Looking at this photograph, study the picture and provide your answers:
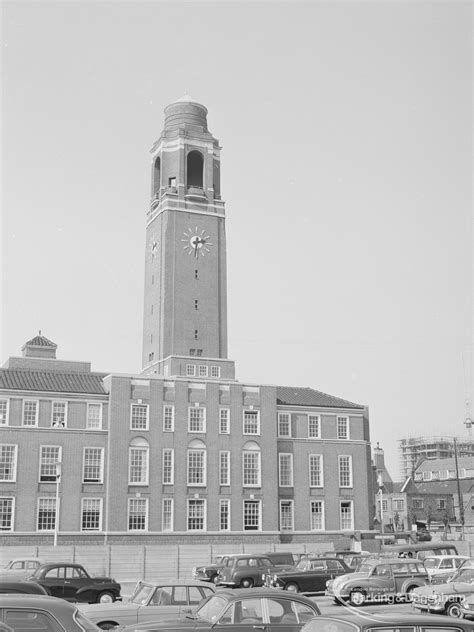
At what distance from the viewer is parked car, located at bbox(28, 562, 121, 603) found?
88.7ft

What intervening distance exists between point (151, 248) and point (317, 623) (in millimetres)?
68136

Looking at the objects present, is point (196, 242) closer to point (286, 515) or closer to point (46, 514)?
point (286, 515)

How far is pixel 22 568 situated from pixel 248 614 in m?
17.1

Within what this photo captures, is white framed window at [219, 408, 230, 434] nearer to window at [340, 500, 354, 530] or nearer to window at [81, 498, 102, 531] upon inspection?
window at [81, 498, 102, 531]

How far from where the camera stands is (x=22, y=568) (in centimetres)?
2909

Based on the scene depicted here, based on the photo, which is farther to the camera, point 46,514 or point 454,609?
point 46,514

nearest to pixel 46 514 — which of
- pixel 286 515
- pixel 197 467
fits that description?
pixel 197 467

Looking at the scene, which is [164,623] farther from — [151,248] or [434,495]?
[434,495]

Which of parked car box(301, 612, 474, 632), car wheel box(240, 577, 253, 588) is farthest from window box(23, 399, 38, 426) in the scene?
parked car box(301, 612, 474, 632)

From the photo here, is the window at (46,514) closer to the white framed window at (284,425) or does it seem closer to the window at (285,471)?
the window at (285,471)

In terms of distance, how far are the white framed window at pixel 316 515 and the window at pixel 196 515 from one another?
31.1 ft

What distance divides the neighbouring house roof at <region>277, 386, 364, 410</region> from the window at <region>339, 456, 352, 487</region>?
4622 mm

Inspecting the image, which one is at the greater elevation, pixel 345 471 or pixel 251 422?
pixel 251 422

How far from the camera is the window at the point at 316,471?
216ft
